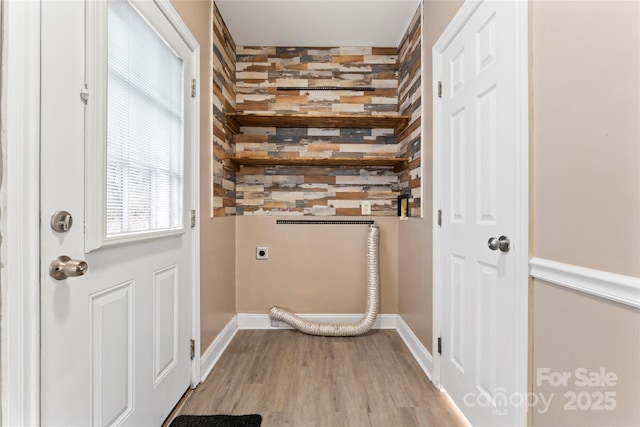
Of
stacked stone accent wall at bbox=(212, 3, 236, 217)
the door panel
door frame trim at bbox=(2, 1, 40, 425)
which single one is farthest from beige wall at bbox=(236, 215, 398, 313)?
door frame trim at bbox=(2, 1, 40, 425)

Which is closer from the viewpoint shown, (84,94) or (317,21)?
(84,94)

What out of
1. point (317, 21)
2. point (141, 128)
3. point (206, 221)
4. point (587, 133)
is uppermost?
point (317, 21)

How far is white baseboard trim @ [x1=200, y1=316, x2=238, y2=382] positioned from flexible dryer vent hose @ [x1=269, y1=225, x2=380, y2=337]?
1.13 feet

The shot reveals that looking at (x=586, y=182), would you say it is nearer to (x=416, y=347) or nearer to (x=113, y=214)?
(x=113, y=214)

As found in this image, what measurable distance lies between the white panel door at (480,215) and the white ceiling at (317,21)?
0.83 m

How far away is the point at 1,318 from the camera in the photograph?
2.59ft

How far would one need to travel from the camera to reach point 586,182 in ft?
2.89

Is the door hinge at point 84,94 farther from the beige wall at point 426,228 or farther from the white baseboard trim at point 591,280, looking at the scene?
the beige wall at point 426,228

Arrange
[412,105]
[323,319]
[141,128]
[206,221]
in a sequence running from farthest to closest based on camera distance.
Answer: [323,319] < [412,105] < [206,221] < [141,128]

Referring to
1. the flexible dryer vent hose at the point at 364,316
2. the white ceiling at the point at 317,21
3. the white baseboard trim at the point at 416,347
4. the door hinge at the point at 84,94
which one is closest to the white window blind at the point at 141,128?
the door hinge at the point at 84,94

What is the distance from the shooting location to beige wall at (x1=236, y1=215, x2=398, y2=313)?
9.24 ft

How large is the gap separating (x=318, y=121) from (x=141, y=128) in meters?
1.57

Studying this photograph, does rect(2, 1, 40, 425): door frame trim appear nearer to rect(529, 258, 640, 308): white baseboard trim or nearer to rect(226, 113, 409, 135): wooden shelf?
rect(529, 258, 640, 308): white baseboard trim

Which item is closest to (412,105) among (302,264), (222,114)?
(222,114)
